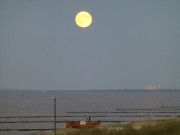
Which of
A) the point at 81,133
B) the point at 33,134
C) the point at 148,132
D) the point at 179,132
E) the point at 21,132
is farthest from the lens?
the point at 21,132

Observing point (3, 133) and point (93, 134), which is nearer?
point (93, 134)

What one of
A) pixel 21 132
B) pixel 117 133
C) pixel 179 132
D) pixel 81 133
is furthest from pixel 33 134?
pixel 179 132

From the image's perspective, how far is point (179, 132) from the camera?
17.4 metres

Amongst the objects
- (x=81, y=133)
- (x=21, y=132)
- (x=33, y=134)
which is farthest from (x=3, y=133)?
(x=81, y=133)

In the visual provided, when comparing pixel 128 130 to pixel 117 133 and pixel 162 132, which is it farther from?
pixel 162 132

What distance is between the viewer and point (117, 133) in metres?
18.8

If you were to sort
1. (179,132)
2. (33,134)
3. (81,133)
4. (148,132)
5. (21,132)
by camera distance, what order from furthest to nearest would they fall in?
(21,132) → (33,134) → (81,133) → (148,132) → (179,132)

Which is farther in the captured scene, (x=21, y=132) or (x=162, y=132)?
(x=21, y=132)

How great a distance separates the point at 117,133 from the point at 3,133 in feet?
103

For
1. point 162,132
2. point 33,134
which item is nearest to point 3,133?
point 33,134

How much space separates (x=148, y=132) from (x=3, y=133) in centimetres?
3300

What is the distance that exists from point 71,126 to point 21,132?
34.3 ft

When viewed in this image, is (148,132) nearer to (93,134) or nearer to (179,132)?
(179,132)

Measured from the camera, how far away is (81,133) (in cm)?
2038
